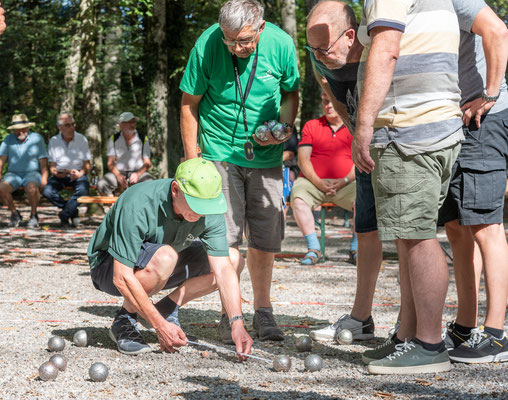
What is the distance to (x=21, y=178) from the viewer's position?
11.6 meters

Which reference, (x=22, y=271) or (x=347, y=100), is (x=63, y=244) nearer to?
(x=22, y=271)

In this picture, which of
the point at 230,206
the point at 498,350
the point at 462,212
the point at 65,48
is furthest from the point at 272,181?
the point at 65,48

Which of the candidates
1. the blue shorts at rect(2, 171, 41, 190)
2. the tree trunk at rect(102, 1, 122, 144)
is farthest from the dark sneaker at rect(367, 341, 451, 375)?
the tree trunk at rect(102, 1, 122, 144)

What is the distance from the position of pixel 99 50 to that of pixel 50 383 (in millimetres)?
16892

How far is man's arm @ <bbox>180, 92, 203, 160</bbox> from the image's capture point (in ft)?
14.7

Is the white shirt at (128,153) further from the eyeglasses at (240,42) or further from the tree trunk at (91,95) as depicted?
the eyeglasses at (240,42)

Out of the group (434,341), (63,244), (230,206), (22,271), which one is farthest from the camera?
(63,244)

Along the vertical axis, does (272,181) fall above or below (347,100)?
below

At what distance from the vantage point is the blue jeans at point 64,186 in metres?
11.3

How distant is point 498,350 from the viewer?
3721 millimetres

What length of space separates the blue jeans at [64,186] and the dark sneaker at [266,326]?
7436mm

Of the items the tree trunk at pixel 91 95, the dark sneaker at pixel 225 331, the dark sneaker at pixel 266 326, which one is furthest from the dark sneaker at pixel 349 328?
the tree trunk at pixel 91 95

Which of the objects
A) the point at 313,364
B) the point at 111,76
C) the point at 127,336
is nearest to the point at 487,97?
the point at 313,364

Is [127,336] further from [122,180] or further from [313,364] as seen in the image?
[122,180]
